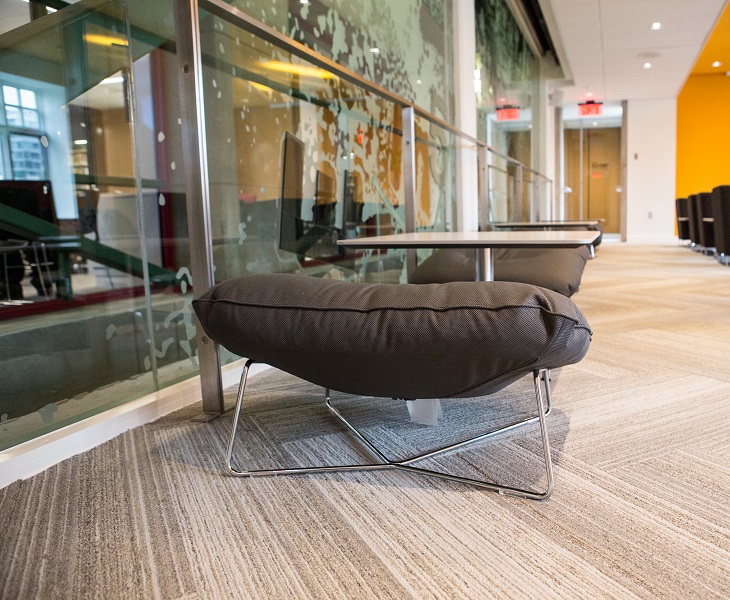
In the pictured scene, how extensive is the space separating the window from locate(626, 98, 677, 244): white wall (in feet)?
A: 39.4

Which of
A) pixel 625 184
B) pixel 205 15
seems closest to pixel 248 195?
pixel 205 15

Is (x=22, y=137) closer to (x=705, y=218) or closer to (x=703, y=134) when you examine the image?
(x=705, y=218)

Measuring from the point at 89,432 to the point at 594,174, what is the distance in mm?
13508

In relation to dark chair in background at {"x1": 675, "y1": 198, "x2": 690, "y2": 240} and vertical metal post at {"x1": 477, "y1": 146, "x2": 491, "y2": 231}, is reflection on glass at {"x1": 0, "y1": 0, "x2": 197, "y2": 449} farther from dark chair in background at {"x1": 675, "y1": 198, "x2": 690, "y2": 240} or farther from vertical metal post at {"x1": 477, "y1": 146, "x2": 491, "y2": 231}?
dark chair in background at {"x1": 675, "y1": 198, "x2": 690, "y2": 240}

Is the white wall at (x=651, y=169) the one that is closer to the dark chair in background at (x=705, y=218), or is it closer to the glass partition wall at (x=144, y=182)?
the dark chair in background at (x=705, y=218)

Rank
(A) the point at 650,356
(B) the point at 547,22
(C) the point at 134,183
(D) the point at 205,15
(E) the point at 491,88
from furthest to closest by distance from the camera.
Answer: (B) the point at 547,22
(E) the point at 491,88
(A) the point at 650,356
(D) the point at 205,15
(C) the point at 134,183

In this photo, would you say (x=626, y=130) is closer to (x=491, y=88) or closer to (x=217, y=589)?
(x=491, y=88)

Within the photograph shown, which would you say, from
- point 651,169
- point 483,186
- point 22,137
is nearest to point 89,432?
point 22,137

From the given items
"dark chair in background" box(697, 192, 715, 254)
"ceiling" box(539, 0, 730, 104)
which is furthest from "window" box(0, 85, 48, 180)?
"dark chair in background" box(697, 192, 715, 254)

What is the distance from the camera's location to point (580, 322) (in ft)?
3.69

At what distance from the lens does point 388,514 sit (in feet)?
3.71

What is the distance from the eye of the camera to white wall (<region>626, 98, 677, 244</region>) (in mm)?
11719

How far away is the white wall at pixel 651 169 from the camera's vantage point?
38.4 ft

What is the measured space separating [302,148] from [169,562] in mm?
1756
